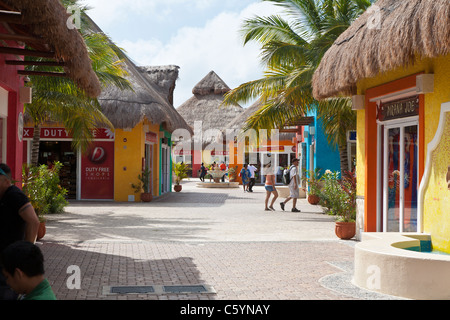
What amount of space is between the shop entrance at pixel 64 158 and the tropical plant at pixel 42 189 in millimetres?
5000

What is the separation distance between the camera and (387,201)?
905cm

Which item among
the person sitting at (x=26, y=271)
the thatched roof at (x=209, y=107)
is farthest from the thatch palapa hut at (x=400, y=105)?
the thatched roof at (x=209, y=107)

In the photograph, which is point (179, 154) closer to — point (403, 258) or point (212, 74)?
point (212, 74)

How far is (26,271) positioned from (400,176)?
6.80 m

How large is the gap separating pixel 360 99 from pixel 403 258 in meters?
4.38

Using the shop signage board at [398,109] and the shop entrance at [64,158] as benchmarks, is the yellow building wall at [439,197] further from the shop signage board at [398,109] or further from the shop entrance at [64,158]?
the shop entrance at [64,158]

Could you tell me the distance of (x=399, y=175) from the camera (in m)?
8.73

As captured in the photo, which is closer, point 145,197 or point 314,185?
point 145,197

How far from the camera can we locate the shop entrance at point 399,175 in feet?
26.9

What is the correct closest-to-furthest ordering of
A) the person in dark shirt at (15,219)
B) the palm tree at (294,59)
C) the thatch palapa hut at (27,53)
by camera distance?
the person in dark shirt at (15,219) < the thatch palapa hut at (27,53) < the palm tree at (294,59)

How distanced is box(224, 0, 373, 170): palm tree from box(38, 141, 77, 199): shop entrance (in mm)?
7562

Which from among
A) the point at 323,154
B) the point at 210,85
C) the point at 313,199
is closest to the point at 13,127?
the point at 313,199

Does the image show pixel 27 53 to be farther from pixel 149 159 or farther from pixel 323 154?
pixel 149 159
